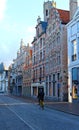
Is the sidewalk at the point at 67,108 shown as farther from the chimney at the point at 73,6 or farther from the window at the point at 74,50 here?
the chimney at the point at 73,6

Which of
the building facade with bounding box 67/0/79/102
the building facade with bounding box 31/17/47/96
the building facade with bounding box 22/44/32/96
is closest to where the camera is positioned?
the building facade with bounding box 67/0/79/102

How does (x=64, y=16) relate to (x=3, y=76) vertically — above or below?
above

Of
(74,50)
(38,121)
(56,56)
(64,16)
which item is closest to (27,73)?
(56,56)

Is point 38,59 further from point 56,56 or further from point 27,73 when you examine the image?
point 56,56

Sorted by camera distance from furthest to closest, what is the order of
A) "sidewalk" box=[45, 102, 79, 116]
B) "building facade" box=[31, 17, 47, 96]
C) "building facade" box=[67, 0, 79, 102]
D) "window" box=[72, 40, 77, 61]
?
1. "building facade" box=[31, 17, 47, 96]
2. "window" box=[72, 40, 77, 61]
3. "building facade" box=[67, 0, 79, 102]
4. "sidewalk" box=[45, 102, 79, 116]

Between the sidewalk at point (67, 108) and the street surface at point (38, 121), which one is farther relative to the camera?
the sidewalk at point (67, 108)

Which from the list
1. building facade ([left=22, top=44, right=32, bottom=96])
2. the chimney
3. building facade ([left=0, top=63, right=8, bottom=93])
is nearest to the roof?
the chimney

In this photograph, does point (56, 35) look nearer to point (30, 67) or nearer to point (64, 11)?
point (64, 11)

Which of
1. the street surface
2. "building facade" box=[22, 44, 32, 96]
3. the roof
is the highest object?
the roof

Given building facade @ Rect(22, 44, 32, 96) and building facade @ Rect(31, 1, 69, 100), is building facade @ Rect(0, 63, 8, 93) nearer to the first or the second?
building facade @ Rect(22, 44, 32, 96)

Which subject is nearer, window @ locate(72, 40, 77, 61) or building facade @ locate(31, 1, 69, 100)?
window @ locate(72, 40, 77, 61)

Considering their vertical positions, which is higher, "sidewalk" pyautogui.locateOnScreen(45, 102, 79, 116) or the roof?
the roof

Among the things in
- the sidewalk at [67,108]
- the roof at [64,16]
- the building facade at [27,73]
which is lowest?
the sidewalk at [67,108]

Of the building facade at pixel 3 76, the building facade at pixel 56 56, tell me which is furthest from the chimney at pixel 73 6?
the building facade at pixel 3 76
